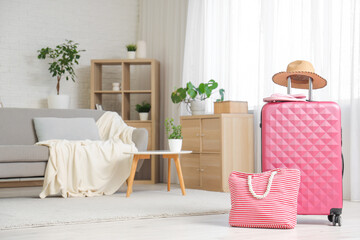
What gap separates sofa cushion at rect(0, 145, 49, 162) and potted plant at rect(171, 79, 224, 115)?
166 cm

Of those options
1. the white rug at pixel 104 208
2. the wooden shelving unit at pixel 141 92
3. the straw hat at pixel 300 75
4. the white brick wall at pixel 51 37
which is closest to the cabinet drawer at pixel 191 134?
the white rug at pixel 104 208

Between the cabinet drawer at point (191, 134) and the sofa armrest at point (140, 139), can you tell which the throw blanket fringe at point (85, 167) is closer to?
the sofa armrest at point (140, 139)

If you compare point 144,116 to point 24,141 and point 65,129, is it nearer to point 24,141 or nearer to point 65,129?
point 65,129

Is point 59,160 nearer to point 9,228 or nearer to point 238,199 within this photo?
point 9,228

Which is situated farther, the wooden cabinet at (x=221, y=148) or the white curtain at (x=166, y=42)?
the white curtain at (x=166, y=42)

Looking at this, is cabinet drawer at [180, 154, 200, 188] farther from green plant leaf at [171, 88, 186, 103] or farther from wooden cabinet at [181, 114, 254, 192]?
green plant leaf at [171, 88, 186, 103]

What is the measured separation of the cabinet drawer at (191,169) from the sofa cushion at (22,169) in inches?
62.7

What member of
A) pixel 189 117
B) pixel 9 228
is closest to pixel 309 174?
pixel 9 228

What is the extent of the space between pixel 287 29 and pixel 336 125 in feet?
6.61

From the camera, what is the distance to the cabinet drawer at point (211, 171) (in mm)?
5074

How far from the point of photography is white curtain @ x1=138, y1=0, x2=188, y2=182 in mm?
6441

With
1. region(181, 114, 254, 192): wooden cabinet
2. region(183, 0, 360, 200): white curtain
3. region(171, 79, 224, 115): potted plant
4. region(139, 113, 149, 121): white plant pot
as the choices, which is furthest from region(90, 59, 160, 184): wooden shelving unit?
region(181, 114, 254, 192): wooden cabinet

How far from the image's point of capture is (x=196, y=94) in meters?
5.55

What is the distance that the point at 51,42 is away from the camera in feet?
21.9
